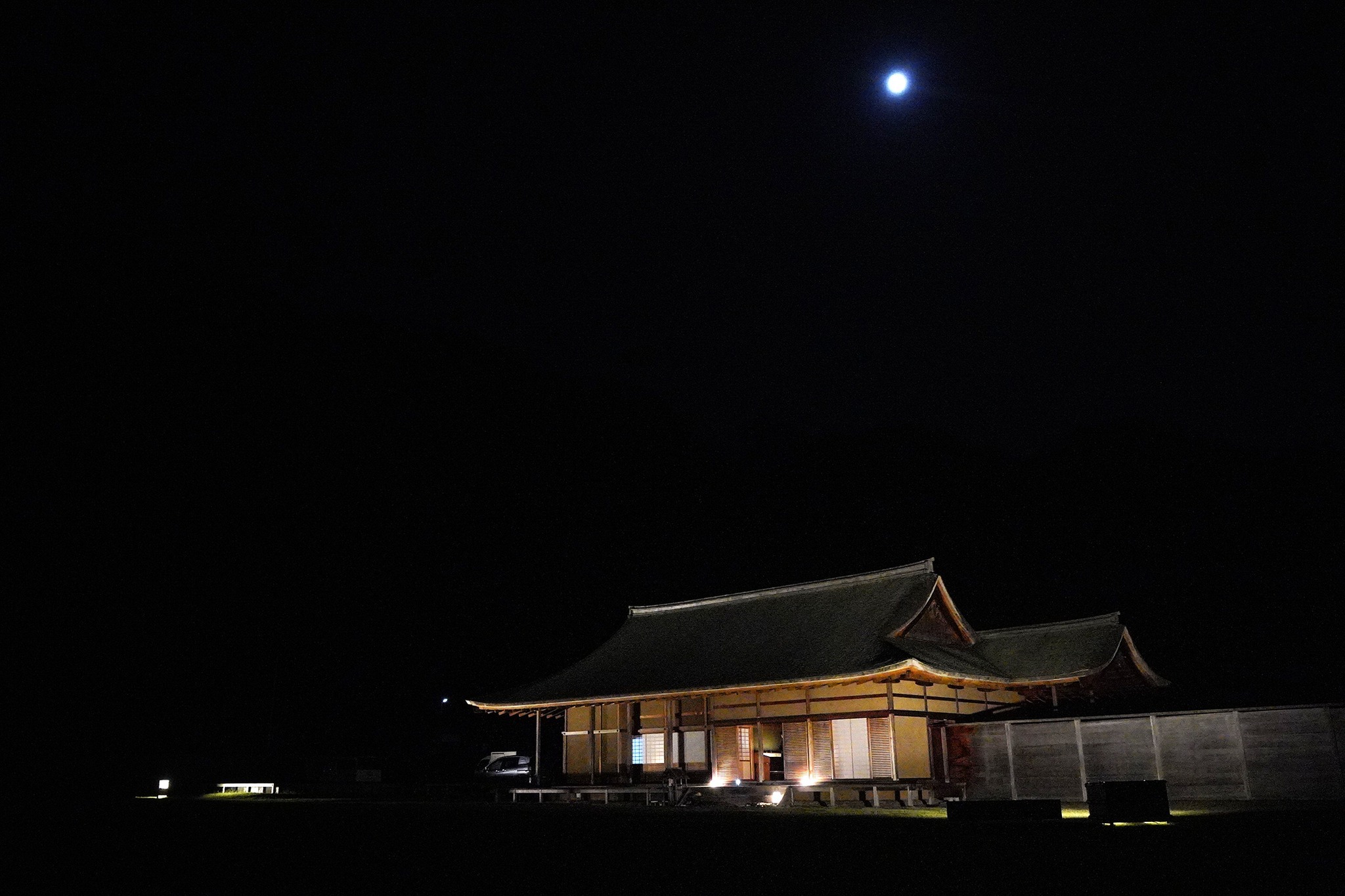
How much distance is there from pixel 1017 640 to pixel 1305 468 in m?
48.2

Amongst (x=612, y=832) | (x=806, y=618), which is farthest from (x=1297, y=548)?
(x=612, y=832)

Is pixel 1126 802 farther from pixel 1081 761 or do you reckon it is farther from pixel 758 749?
pixel 758 749

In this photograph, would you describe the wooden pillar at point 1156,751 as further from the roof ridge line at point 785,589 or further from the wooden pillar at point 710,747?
the wooden pillar at point 710,747

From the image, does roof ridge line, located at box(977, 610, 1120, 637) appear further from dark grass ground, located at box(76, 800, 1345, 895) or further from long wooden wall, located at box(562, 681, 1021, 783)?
dark grass ground, located at box(76, 800, 1345, 895)

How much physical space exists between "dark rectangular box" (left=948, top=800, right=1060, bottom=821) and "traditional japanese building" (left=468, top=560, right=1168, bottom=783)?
9.37 metres

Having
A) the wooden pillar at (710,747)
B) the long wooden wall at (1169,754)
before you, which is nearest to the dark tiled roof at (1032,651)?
the long wooden wall at (1169,754)

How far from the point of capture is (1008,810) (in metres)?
A: 16.4

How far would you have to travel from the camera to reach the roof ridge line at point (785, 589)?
32.7 m

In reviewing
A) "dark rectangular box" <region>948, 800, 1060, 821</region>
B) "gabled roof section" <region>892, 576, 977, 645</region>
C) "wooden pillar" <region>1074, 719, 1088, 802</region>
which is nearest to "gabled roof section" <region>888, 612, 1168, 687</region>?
"gabled roof section" <region>892, 576, 977, 645</region>

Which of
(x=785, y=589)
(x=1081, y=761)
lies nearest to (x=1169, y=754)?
(x=1081, y=761)

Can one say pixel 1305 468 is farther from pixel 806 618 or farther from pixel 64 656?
pixel 64 656

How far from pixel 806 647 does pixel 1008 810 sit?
14.5 meters

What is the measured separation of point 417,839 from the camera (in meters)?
15.5

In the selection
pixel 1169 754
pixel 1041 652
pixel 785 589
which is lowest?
pixel 1169 754
